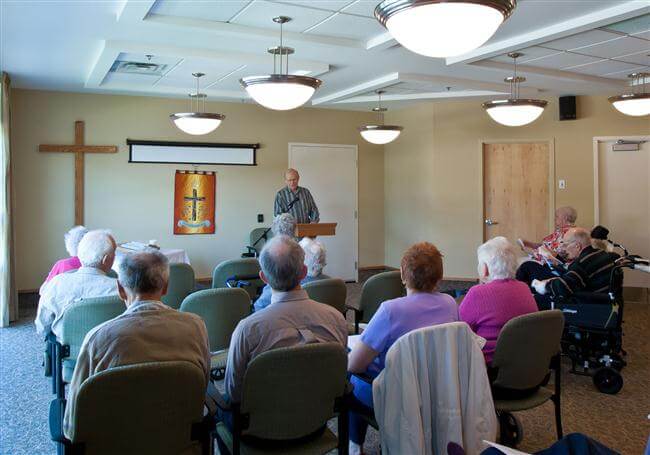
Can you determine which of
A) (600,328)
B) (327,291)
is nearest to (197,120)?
(327,291)

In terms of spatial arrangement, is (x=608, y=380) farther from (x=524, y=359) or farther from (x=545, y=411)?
(x=524, y=359)

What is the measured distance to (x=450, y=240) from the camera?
823 cm

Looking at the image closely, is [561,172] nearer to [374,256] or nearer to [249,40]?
[374,256]

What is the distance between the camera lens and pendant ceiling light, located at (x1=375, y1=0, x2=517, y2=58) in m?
2.08

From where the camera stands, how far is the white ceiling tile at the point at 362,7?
3844 millimetres

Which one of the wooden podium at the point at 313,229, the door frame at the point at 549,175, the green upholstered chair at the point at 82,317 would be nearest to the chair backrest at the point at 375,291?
the green upholstered chair at the point at 82,317

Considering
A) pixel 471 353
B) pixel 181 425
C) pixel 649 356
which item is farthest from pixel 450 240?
pixel 181 425

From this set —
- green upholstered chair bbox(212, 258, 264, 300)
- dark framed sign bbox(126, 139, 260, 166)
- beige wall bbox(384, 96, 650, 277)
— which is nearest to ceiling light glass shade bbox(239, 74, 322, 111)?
green upholstered chair bbox(212, 258, 264, 300)

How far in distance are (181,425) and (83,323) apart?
1.31 meters

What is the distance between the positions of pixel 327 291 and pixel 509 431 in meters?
1.36

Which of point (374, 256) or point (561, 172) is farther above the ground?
point (561, 172)

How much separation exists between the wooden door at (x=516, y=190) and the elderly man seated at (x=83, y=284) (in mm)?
6027

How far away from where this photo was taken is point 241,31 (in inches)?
177

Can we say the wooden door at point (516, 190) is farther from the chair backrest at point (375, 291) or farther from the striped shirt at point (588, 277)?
the chair backrest at point (375, 291)
